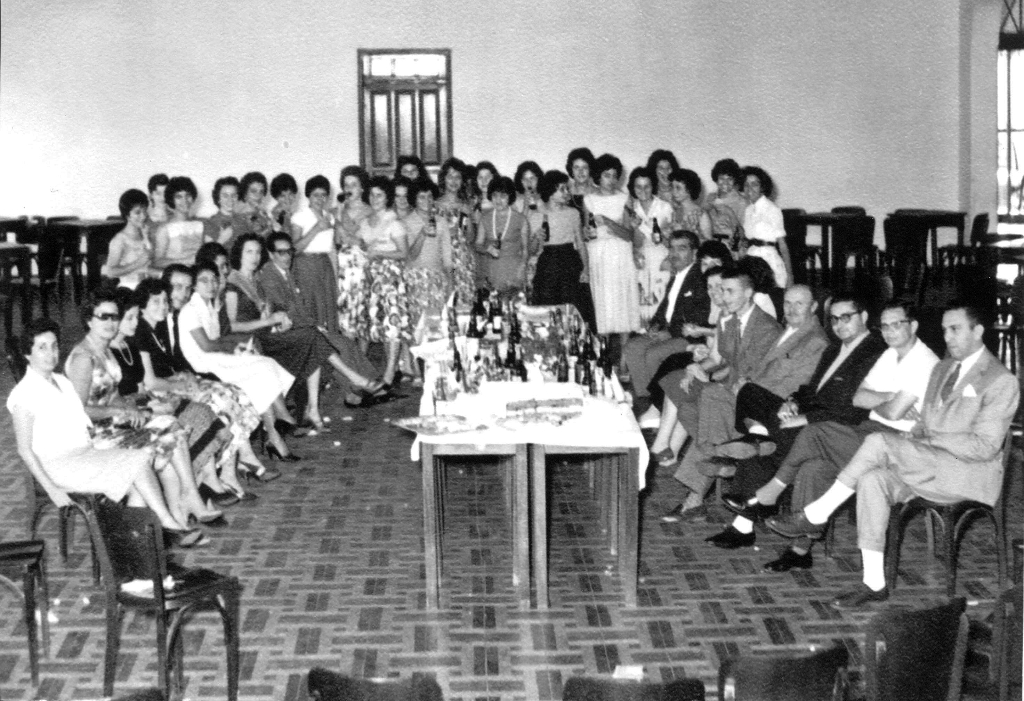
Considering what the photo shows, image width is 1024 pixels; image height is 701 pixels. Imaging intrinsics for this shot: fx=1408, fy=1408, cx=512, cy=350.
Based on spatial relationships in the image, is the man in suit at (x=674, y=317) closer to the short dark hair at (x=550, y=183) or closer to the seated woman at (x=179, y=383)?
the short dark hair at (x=550, y=183)

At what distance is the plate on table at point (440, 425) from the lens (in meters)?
5.56

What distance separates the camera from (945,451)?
5.55 metres

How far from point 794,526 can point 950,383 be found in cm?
87

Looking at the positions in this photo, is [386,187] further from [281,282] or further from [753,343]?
[753,343]

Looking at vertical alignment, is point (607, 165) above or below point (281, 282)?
above

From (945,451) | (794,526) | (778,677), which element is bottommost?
(794,526)

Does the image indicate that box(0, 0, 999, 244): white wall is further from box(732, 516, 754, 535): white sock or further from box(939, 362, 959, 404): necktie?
box(939, 362, 959, 404): necktie

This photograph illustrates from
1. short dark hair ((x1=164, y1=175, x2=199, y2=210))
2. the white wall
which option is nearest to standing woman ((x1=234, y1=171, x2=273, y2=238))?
short dark hair ((x1=164, y1=175, x2=199, y2=210))

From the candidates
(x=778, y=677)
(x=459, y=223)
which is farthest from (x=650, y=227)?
(x=778, y=677)

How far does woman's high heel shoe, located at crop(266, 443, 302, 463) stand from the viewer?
320 inches

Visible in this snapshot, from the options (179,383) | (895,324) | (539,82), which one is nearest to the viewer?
(895,324)

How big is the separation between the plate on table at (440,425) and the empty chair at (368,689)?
236 cm

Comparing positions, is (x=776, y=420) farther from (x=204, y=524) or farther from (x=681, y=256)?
(x=204, y=524)

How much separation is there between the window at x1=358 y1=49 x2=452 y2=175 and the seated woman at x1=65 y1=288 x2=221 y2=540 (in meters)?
8.28
